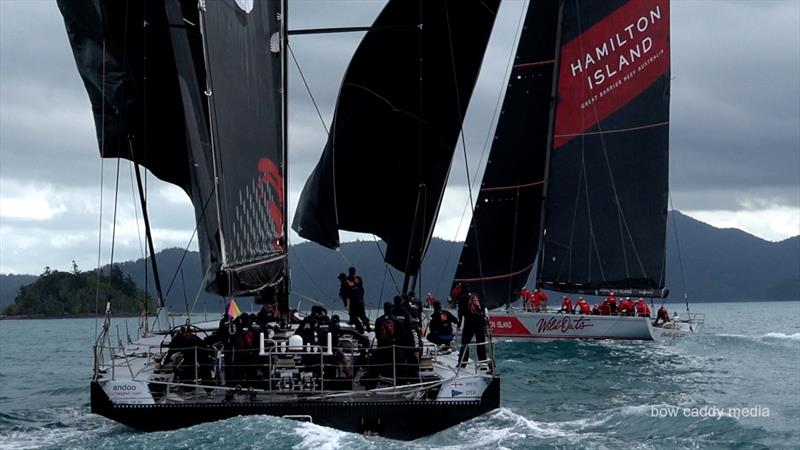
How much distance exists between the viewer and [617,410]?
23.1 meters

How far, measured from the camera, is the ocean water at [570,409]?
16094mm

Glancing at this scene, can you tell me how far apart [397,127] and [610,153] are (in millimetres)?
21518

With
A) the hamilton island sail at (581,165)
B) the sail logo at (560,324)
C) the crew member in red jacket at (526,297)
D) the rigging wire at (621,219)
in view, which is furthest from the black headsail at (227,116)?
the rigging wire at (621,219)

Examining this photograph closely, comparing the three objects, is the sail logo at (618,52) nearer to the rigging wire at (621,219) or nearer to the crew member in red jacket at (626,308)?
the rigging wire at (621,219)

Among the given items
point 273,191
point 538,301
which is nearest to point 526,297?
point 538,301

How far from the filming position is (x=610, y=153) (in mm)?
46688

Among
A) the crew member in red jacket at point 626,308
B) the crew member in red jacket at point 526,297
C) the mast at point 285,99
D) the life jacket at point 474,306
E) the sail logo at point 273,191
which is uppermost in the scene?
the mast at point 285,99

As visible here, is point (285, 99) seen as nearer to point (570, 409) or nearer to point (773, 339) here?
point (570, 409)

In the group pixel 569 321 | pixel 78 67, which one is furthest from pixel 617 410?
pixel 569 321

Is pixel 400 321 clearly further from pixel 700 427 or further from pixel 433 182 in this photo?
pixel 433 182

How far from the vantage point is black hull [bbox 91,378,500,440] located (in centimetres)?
1670

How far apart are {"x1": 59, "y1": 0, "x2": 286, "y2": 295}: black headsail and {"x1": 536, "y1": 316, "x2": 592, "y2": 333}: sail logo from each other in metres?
21.5

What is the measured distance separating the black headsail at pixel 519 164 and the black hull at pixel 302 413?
28.7m

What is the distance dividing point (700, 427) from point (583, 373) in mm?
12704
